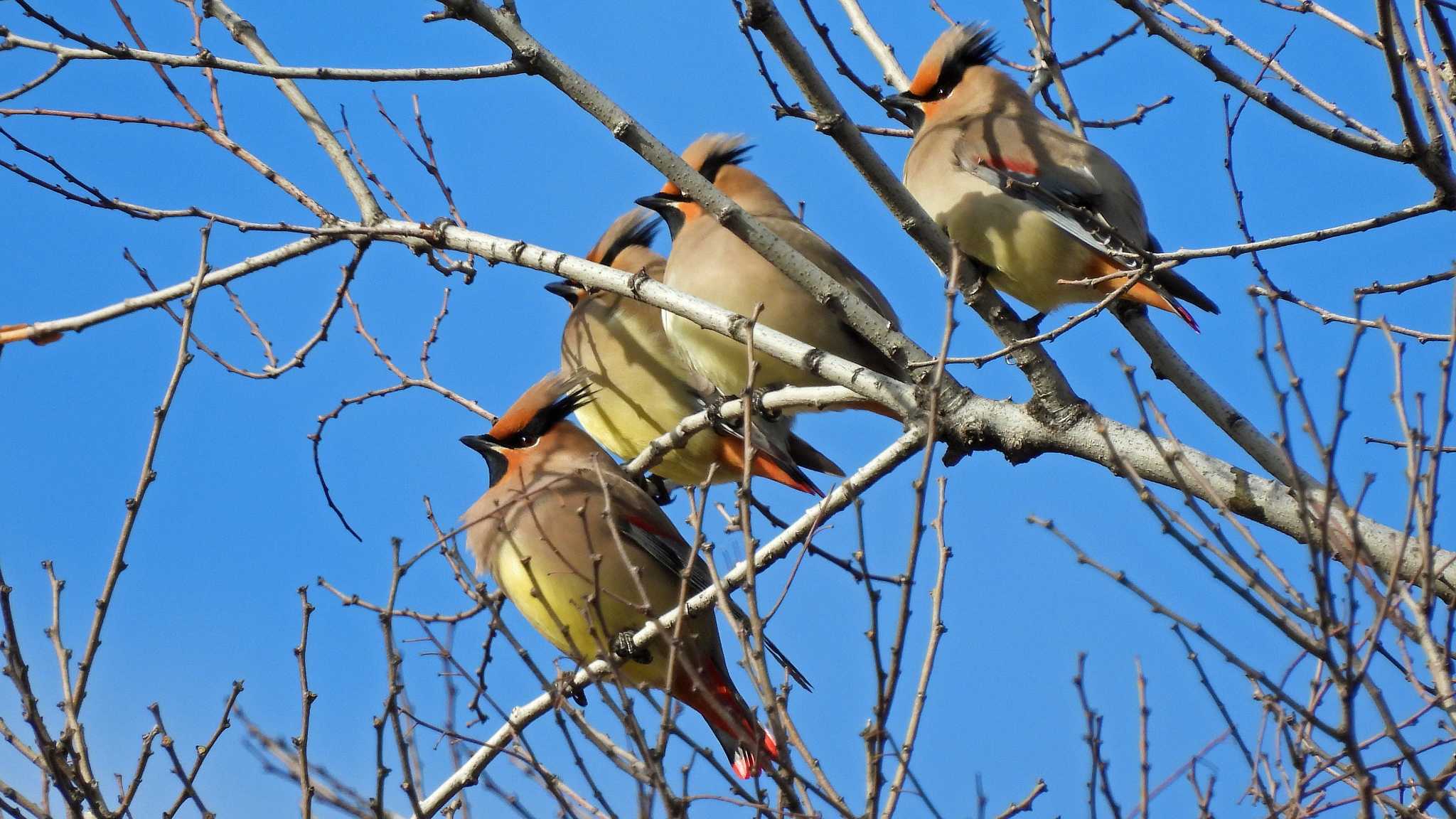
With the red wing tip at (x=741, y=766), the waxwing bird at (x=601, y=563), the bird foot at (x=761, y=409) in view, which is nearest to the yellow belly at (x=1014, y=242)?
the bird foot at (x=761, y=409)

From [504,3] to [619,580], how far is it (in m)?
1.92

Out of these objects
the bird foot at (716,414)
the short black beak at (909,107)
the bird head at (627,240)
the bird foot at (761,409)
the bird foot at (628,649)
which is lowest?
the bird foot at (628,649)

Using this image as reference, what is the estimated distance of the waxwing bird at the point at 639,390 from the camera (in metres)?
5.79

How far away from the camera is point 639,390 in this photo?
20.1ft

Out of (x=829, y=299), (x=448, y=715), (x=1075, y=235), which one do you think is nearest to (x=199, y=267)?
(x=448, y=715)

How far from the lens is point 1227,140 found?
456 cm

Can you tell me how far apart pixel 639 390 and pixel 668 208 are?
81cm

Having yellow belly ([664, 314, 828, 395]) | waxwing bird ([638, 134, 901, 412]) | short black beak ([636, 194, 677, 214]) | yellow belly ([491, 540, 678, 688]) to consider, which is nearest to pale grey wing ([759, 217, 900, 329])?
waxwing bird ([638, 134, 901, 412])

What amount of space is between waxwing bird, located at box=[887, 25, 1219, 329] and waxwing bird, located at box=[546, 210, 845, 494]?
108 cm

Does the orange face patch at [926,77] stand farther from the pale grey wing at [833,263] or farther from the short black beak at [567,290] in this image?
the short black beak at [567,290]

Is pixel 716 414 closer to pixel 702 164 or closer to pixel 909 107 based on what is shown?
pixel 909 107

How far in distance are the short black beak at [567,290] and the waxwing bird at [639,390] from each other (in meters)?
0.18

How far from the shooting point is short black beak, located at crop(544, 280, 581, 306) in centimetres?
683

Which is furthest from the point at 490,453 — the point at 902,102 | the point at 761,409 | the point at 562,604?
the point at 902,102
